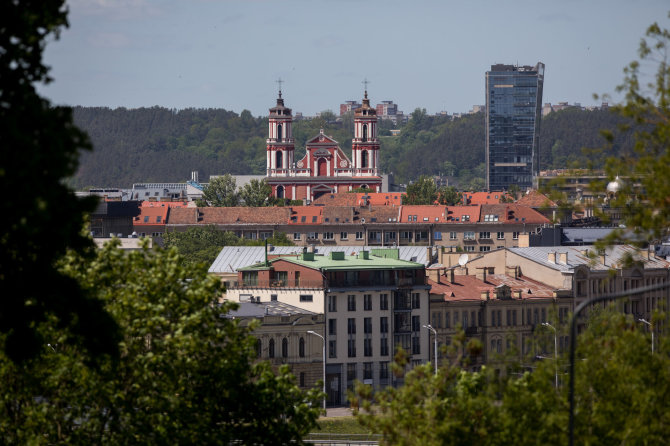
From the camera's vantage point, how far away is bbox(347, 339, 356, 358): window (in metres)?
106

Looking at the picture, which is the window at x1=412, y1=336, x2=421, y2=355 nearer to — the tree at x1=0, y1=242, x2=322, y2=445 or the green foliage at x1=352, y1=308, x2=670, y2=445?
the tree at x1=0, y1=242, x2=322, y2=445

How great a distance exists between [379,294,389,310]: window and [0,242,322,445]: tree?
61360 millimetres

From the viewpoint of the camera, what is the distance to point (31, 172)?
87.3ft

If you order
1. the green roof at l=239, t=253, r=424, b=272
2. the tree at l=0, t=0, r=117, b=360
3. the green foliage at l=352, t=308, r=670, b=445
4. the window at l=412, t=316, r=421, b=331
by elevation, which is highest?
the tree at l=0, t=0, r=117, b=360

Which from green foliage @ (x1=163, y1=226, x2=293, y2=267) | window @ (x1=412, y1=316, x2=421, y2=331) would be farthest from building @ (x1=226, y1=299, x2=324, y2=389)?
green foliage @ (x1=163, y1=226, x2=293, y2=267)

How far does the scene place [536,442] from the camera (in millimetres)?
40656

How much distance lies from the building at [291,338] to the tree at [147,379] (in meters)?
53.2

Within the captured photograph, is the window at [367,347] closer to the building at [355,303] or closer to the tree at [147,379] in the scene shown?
the building at [355,303]

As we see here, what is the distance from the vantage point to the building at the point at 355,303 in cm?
10550

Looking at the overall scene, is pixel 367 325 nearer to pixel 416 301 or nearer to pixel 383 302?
pixel 383 302

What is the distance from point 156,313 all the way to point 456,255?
311ft

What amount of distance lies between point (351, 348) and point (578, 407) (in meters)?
63.7

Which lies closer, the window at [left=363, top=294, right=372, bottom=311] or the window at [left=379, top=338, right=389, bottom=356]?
the window at [left=379, top=338, right=389, bottom=356]

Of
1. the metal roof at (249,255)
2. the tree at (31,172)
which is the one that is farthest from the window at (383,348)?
the tree at (31,172)
